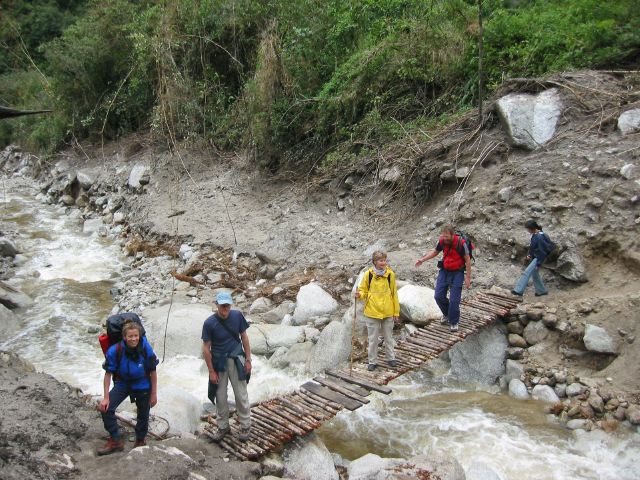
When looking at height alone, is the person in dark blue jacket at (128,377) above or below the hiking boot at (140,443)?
above

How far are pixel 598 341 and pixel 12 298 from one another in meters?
8.82

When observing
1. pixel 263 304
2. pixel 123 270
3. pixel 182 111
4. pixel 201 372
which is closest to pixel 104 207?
pixel 182 111

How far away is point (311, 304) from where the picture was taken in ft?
25.9

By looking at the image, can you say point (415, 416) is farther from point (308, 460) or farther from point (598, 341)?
point (598, 341)

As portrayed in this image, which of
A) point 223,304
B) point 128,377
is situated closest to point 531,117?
point 223,304

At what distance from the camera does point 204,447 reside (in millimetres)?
4703

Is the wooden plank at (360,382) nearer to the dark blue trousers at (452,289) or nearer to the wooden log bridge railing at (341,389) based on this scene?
the wooden log bridge railing at (341,389)

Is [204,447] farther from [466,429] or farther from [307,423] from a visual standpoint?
[466,429]

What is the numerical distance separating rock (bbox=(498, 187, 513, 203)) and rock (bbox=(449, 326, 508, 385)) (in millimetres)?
2261

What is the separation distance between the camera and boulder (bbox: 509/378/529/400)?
601cm

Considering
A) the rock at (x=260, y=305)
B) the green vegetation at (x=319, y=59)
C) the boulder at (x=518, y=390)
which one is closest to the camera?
the boulder at (x=518, y=390)

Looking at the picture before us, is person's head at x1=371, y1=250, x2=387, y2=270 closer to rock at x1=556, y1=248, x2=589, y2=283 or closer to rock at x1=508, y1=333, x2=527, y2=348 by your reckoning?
rock at x1=508, y1=333, x2=527, y2=348

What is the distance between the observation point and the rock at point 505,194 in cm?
812

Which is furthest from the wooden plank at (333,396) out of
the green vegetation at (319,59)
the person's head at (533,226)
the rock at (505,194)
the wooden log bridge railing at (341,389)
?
the green vegetation at (319,59)
